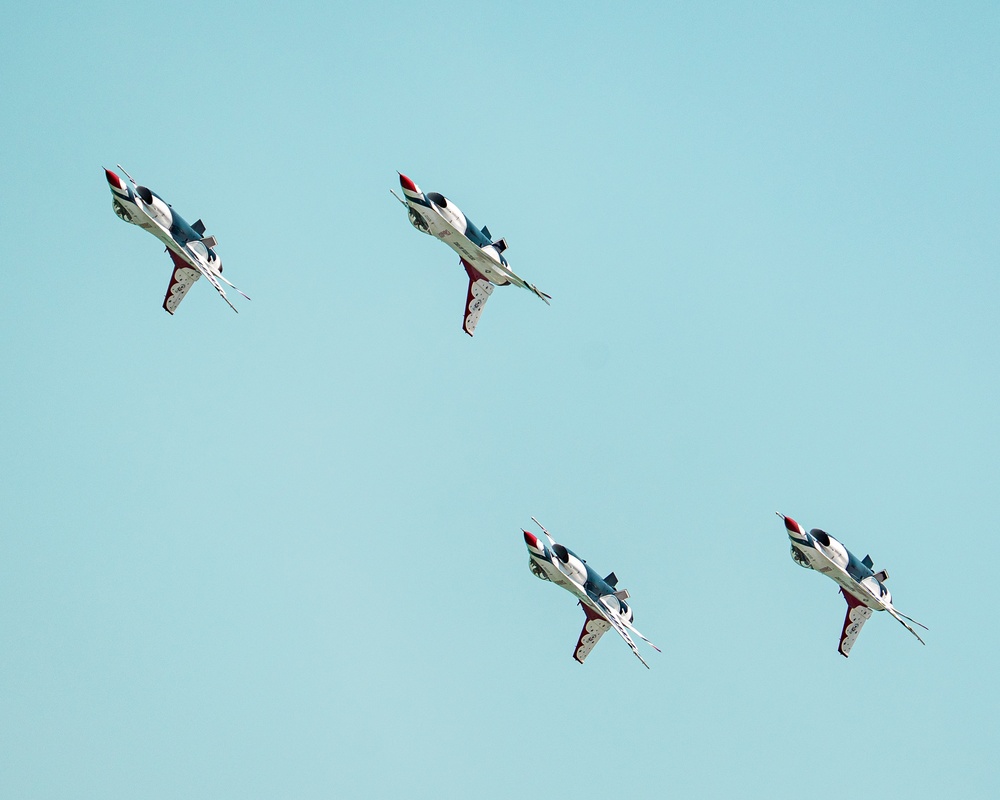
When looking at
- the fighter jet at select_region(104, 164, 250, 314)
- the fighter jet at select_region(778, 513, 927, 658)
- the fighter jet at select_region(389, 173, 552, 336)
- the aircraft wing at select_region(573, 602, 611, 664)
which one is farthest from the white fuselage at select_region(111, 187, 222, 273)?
the fighter jet at select_region(778, 513, 927, 658)

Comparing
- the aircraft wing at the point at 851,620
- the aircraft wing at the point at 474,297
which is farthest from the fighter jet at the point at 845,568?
the aircraft wing at the point at 474,297

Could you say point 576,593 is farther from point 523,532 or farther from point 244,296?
point 244,296

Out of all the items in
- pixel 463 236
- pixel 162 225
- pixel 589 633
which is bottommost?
pixel 589 633

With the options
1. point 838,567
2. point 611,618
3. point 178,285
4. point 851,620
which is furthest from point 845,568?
point 178,285

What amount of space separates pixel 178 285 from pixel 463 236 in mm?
23892

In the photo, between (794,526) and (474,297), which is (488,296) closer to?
(474,297)

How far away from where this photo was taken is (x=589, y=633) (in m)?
107

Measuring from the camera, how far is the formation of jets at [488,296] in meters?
91.9

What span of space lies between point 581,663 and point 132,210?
158 feet

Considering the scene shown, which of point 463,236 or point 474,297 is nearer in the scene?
point 463,236

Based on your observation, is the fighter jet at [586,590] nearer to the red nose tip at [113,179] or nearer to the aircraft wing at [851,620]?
the aircraft wing at [851,620]

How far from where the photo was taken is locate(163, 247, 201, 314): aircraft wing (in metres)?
102

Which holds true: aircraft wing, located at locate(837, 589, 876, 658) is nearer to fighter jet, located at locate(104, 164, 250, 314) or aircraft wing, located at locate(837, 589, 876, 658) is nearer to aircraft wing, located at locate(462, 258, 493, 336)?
aircraft wing, located at locate(462, 258, 493, 336)

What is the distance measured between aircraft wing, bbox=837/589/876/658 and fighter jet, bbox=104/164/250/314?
52511 millimetres
